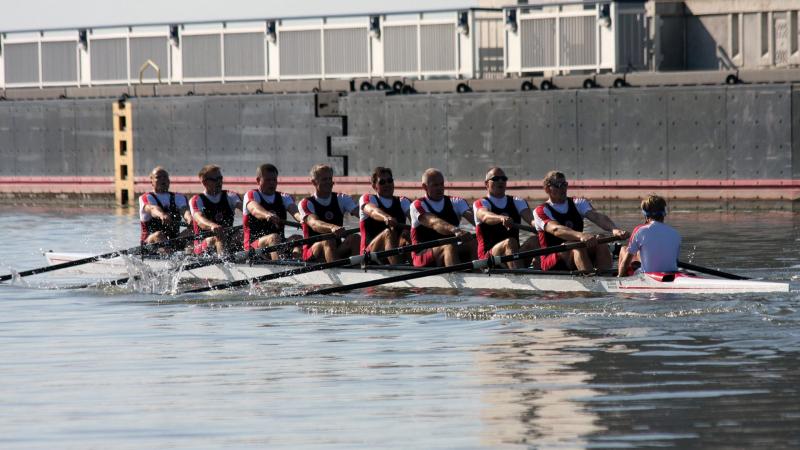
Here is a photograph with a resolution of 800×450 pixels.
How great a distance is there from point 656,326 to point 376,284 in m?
4.13

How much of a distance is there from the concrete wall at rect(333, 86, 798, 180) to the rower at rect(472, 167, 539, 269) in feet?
44.3

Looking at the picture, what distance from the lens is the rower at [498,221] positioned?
56.3 ft

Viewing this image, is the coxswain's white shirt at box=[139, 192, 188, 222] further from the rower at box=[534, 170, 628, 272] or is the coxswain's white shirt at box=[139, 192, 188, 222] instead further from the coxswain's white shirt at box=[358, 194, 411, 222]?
the rower at box=[534, 170, 628, 272]

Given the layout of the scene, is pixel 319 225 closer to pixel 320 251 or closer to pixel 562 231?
pixel 320 251

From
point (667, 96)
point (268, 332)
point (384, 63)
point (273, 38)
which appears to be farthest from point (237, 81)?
point (268, 332)

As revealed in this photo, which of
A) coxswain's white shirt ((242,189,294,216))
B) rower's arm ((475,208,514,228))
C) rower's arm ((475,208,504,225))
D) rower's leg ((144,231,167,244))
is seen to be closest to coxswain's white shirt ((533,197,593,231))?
rower's arm ((475,208,514,228))

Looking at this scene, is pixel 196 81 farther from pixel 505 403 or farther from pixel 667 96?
pixel 505 403

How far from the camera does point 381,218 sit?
18109mm

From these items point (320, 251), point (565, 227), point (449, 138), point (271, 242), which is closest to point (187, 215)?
point (271, 242)

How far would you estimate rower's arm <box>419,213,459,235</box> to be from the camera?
17516mm

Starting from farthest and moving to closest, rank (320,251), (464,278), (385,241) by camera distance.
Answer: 1. (320,251)
2. (385,241)
3. (464,278)

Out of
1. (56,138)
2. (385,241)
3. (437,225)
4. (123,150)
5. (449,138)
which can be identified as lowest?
(385,241)

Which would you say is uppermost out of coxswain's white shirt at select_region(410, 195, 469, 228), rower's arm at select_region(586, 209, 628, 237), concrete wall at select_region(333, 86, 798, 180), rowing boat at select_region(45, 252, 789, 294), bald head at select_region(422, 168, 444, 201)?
concrete wall at select_region(333, 86, 798, 180)

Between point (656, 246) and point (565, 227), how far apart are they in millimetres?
1396
